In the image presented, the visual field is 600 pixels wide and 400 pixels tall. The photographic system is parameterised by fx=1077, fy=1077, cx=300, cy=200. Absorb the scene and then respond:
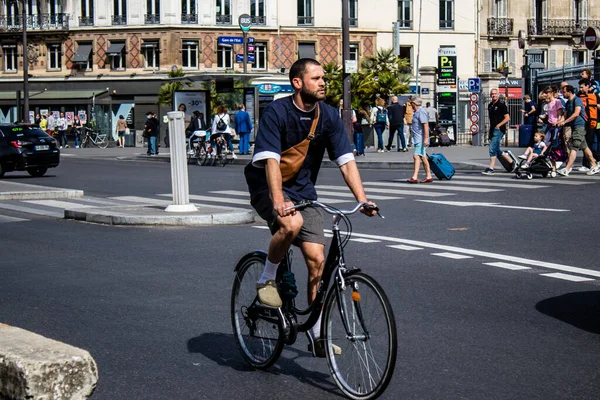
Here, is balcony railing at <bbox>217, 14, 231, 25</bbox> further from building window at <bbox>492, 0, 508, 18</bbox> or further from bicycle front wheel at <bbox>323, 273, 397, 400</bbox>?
bicycle front wheel at <bbox>323, 273, 397, 400</bbox>

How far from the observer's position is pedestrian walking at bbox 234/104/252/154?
3481 centimetres

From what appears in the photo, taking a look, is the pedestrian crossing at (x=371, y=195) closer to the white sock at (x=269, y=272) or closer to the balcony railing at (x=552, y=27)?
the white sock at (x=269, y=272)

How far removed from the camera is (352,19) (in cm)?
6338

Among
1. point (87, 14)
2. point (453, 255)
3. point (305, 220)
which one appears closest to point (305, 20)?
point (87, 14)

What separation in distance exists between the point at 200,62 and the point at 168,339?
54580mm

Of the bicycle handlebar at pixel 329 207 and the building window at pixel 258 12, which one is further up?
the building window at pixel 258 12

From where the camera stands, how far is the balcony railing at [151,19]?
198ft

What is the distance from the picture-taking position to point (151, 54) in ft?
200

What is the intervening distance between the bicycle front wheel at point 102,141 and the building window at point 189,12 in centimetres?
865

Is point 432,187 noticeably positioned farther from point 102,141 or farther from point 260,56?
point 260,56

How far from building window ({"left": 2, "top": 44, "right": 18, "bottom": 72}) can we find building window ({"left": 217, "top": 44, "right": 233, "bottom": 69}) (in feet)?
39.8

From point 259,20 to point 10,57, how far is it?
1494 cm

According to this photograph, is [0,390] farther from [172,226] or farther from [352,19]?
[352,19]

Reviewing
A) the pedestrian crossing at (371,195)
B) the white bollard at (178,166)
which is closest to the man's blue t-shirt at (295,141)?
the white bollard at (178,166)
